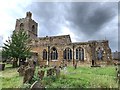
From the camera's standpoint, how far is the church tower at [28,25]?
56219 millimetres

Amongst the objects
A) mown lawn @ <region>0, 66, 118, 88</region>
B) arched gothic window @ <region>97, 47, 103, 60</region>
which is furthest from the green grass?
arched gothic window @ <region>97, 47, 103, 60</region>

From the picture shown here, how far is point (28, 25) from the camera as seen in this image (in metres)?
56.1

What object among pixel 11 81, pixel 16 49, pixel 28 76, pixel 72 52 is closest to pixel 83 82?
pixel 28 76

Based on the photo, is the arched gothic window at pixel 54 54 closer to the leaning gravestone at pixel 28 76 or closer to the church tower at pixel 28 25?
the church tower at pixel 28 25

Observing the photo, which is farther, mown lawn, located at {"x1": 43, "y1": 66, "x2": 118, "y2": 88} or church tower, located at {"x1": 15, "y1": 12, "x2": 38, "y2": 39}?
church tower, located at {"x1": 15, "y1": 12, "x2": 38, "y2": 39}

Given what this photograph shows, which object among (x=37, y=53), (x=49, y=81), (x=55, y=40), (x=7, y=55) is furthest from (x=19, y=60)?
(x=49, y=81)

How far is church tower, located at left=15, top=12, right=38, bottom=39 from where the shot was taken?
56.2 m

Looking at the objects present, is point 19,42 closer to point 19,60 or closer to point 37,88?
point 19,60

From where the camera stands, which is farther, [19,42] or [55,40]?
[55,40]

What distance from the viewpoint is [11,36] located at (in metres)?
32.9

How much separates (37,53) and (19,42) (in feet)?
38.0

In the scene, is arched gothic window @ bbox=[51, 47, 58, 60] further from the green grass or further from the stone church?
the green grass

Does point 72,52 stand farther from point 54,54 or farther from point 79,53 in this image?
point 54,54

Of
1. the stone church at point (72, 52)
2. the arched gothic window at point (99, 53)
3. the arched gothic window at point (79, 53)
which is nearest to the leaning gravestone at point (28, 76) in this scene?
the stone church at point (72, 52)
